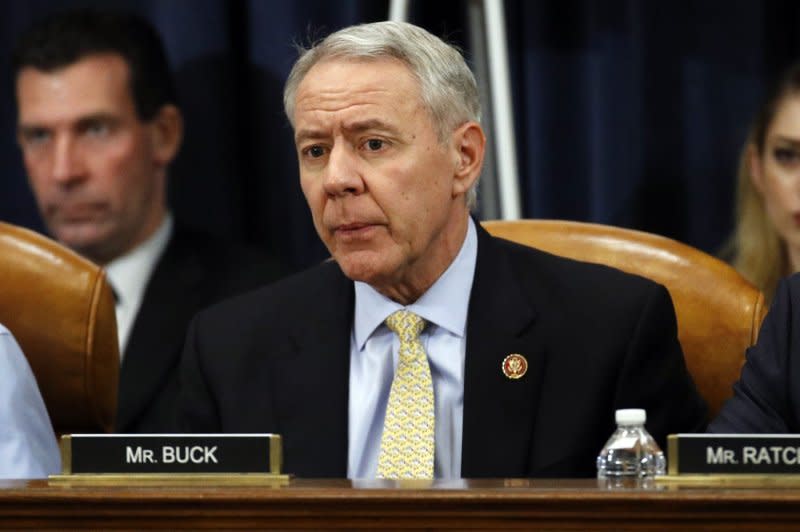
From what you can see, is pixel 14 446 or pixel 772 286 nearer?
pixel 14 446

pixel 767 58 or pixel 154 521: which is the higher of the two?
pixel 767 58

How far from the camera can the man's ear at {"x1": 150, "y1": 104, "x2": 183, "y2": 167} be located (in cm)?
357

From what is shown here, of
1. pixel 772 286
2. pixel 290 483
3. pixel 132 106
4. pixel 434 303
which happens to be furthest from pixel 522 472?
pixel 132 106

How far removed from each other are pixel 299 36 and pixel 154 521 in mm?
2099

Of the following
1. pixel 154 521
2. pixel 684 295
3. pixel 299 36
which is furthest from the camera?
pixel 299 36

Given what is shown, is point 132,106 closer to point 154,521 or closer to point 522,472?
point 522,472

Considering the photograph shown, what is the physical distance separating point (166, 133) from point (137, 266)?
1.04 ft

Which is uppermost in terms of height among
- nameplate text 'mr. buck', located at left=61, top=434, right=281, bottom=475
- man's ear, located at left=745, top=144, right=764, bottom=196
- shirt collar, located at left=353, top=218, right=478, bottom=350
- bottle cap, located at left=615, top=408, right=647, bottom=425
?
man's ear, located at left=745, top=144, right=764, bottom=196

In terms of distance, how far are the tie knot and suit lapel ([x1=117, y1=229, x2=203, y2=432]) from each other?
112 cm

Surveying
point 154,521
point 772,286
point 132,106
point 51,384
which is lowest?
point 154,521

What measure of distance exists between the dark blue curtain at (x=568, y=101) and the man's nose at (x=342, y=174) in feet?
3.97

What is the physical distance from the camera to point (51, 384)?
2461 millimetres

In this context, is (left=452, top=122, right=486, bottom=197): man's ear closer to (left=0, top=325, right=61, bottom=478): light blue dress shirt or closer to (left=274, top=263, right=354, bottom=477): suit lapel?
(left=274, top=263, right=354, bottom=477): suit lapel

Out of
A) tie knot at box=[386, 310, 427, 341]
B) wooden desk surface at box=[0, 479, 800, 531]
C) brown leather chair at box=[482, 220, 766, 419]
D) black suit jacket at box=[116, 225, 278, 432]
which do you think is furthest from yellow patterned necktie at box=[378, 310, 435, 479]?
black suit jacket at box=[116, 225, 278, 432]
